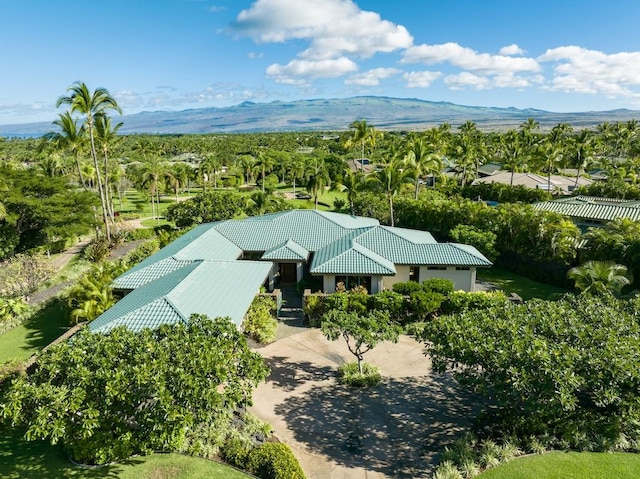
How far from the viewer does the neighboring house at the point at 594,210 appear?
106 feet

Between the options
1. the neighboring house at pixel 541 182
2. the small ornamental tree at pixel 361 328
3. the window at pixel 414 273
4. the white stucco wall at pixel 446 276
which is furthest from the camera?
the neighboring house at pixel 541 182

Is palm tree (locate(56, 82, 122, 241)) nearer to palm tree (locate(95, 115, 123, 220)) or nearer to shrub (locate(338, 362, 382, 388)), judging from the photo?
palm tree (locate(95, 115, 123, 220))

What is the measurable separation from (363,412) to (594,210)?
28.5m

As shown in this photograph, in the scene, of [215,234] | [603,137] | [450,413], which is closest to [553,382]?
[450,413]

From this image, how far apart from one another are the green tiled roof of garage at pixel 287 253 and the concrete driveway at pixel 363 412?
25.6 feet

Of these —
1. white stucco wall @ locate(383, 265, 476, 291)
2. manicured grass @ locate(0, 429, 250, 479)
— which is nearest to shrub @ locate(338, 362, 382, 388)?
manicured grass @ locate(0, 429, 250, 479)

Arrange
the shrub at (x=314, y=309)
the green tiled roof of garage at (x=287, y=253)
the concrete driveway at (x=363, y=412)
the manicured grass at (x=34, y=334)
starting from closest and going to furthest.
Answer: the concrete driveway at (x=363, y=412) → the manicured grass at (x=34, y=334) → the shrub at (x=314, y=309) → the green tiled roof of garage at (x=287, y=253)

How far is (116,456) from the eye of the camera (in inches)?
488

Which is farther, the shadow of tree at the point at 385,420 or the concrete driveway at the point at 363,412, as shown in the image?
the shadow of tree at the point at 385,420

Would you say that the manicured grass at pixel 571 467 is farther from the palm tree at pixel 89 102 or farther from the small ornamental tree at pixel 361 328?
the palm tree at pixel 89 102

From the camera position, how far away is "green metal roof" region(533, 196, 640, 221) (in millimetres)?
32312

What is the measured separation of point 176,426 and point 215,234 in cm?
2070

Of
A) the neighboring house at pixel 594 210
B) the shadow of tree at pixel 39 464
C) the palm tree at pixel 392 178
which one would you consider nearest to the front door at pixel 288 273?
the palm tree at pixel 392 178

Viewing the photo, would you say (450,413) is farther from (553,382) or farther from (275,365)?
(275,365)
